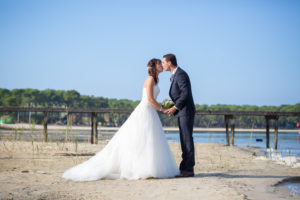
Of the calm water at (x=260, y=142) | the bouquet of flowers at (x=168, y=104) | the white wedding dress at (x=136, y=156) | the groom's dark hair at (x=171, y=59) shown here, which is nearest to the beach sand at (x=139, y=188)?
the white wedding dress at (x=136, y=156)

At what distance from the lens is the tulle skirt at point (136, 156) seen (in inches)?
238

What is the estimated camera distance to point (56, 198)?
4.59 metres

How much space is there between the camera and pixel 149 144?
6148 millimetres

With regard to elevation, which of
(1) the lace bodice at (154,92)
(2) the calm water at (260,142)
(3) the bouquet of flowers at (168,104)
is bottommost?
(2) the calm water at (260,142)

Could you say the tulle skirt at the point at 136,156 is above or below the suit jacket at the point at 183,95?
below

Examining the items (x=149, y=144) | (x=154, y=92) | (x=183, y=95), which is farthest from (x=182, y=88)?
(x=149, y=144)

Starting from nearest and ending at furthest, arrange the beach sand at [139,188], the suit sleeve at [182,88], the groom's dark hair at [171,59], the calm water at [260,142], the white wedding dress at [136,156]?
1. the beach sand at [139,188]
2. the white wedding dress at [136,156]
3. the suit sleeve at [182,88]
4. the groom's dark hair at [171,59]
5. the calm water at [260,142]

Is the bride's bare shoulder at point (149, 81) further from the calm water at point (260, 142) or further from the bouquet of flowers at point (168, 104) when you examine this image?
the calm water at point (260, 142)

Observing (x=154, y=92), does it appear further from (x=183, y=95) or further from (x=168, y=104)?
(x=183, y=95)

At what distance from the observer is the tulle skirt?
19.9 feet

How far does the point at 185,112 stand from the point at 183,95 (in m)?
0.33

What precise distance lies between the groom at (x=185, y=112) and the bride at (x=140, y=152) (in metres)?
0.24

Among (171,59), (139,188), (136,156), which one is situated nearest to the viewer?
(139,188)

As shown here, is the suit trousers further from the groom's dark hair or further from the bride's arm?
the groom's dark hair
